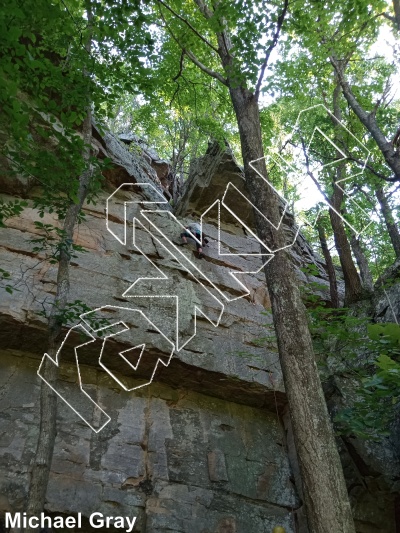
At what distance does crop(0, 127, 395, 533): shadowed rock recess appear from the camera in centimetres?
629

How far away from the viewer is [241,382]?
7.73 m

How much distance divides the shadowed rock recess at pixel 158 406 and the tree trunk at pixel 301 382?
284 cm

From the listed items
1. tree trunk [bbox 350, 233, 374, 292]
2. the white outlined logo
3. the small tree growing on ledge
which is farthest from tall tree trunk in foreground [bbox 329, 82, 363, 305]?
the small tree growing on ledge

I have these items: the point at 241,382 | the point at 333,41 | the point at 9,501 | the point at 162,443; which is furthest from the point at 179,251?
the point at 333,41

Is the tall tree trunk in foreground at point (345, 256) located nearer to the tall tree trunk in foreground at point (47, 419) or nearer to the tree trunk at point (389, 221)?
the tree trunk at point (389, 221)

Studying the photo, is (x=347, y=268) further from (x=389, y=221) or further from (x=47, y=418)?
(x=47, y=418)

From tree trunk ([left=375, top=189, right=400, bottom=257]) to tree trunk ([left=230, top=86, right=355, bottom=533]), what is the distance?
6.21 m

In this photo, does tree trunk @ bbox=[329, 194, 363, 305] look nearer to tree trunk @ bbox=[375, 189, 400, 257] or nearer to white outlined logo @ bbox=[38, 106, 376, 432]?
tree trunk @ bbox=[375, 189, 400, 257]

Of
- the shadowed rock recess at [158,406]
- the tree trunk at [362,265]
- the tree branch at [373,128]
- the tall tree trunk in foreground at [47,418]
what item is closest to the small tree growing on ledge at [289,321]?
the tall tree trunk in foreground at [47,418]

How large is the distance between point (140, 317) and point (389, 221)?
704cm

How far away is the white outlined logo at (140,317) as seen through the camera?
22.8ft

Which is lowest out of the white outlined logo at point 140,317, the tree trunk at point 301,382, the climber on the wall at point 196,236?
the tree trunk at point 301,382

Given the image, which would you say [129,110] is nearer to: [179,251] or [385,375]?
[179,251]

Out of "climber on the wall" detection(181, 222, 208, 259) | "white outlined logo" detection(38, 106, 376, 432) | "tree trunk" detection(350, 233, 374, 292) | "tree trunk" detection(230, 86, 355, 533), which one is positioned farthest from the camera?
"tree trunk" detection(350, 233, 374, 292)
